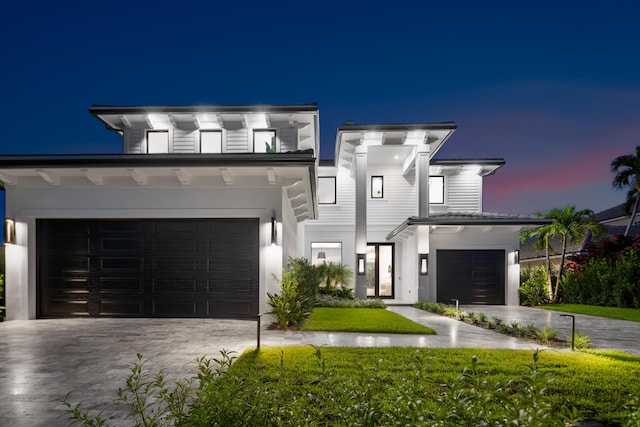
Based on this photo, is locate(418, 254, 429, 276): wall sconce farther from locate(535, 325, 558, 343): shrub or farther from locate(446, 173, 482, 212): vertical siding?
locate(535, 325, 558, 343): shrub

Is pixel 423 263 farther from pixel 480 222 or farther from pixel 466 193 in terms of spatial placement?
pixel 466 193

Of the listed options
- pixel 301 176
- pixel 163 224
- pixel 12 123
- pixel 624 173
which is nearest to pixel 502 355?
pixel 301 176

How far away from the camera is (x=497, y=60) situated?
5797 cm

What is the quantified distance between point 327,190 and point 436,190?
6.17m

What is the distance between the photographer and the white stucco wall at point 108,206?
431 inches

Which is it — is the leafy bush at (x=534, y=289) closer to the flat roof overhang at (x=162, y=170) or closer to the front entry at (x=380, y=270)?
the front entry at (x=380, y=270)

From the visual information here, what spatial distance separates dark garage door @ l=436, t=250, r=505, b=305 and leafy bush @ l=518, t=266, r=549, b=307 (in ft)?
3.70

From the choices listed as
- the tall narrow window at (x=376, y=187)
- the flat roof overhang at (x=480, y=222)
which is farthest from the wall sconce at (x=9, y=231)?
the tall narrow window at (x=376, y=187)

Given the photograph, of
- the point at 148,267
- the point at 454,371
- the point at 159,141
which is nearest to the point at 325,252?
the point at 159,141

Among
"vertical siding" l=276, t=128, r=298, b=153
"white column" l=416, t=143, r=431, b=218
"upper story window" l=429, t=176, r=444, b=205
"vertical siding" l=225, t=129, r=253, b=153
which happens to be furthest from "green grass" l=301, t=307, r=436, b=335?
"upper story window" l=429, t=176, r=444, b=205

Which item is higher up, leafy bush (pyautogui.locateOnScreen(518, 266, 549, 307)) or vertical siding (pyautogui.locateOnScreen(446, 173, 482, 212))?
vertical siding (pyautogui.locateOnScreen(446, 173, 482, 212))

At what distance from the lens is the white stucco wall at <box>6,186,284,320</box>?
10.9 metres

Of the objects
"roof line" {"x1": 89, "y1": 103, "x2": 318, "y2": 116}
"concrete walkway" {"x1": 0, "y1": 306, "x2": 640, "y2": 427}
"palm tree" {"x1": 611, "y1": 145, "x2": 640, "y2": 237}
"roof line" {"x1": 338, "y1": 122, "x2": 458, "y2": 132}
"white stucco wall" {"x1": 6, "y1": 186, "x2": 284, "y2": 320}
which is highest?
"roof line" {"x1": 89, "y1": 103, "x2": 318, "y2": 116}

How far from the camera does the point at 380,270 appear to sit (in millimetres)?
21703
